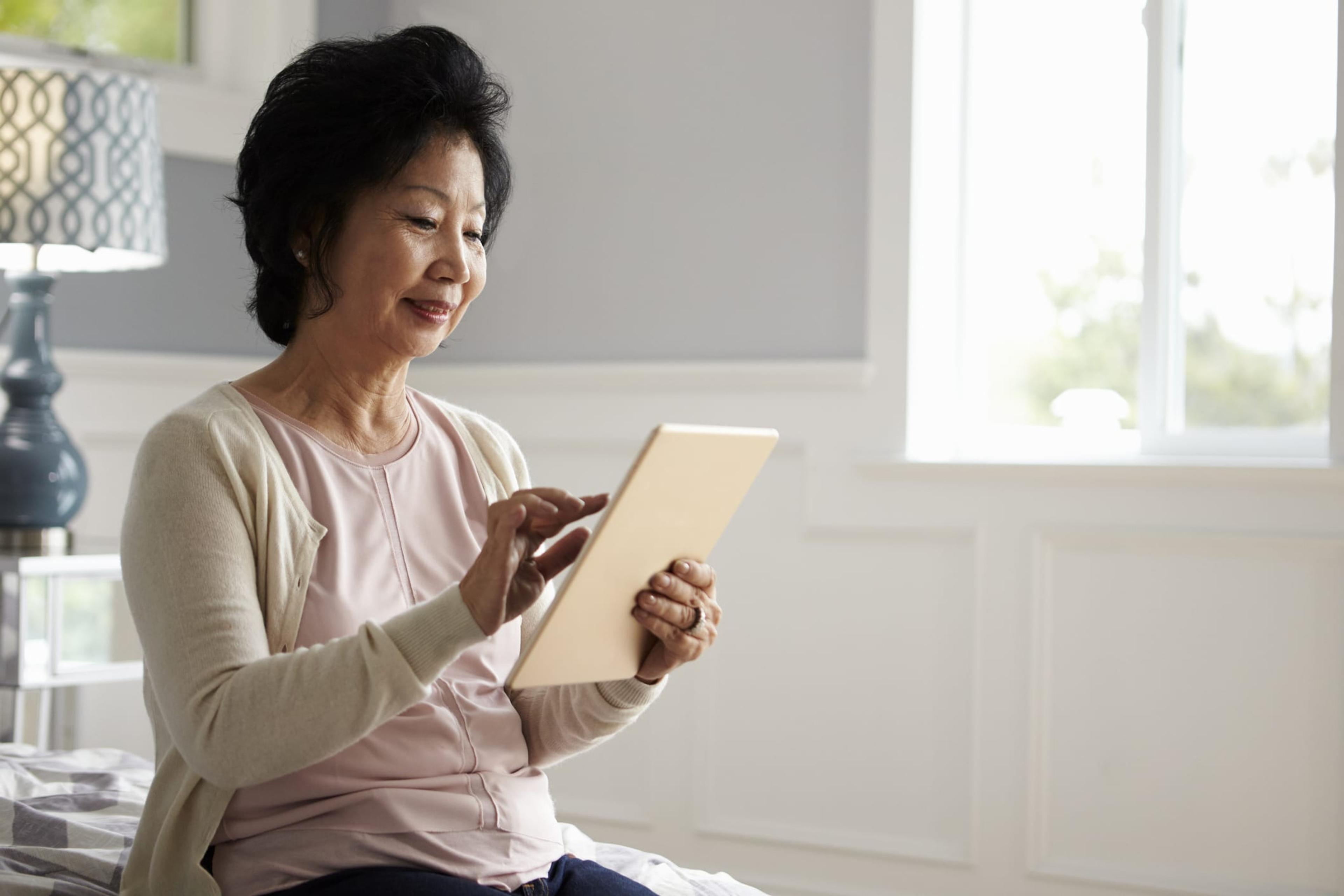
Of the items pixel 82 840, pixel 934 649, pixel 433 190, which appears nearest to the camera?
pixel 433 190

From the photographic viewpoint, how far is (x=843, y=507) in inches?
101

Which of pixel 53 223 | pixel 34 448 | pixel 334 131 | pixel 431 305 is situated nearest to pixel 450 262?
pixel 431 305

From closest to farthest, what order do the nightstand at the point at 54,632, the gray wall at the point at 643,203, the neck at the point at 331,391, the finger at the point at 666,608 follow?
the finger at the point at 666,608, the neck at the point at 331,391, the nightstand at the point at 54,632, the gray wall at the point at 643,203

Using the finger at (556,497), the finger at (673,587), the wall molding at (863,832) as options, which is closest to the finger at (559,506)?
the finger at (556,497)

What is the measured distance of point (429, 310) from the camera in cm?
127

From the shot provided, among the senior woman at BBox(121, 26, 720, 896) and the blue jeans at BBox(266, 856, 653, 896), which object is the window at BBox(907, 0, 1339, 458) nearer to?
the senior woman at BBox(121, 26, 720, 896)

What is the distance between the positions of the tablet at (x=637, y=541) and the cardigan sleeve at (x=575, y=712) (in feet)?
0.30

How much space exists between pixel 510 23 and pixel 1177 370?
5.32 feet

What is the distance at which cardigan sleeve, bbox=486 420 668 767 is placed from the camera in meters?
1.27

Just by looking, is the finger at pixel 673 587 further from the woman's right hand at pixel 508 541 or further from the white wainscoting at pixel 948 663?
the white wainscoting at pixel 948 663

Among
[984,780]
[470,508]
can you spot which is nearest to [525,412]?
[984,780]

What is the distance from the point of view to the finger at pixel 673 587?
1.14m

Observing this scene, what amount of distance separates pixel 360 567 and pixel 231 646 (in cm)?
17

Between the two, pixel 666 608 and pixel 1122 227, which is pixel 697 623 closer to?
pixel 666 608
